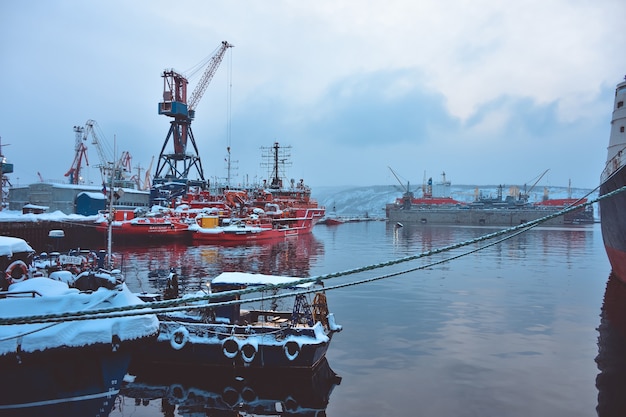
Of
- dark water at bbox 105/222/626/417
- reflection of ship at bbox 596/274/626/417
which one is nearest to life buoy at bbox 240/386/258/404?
dark water at bbox 105/222/626/417

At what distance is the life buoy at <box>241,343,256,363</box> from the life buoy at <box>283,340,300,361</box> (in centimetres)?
118

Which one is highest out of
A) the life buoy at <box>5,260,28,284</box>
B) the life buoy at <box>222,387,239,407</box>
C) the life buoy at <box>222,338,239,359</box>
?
the life buoy at <box>5,260,28,284</box>

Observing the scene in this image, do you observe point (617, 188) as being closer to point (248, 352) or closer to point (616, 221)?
point (616, 221)

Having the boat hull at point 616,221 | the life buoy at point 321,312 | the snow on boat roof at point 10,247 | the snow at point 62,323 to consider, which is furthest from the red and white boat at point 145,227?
the boat hull at point 616,221

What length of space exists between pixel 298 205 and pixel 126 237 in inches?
1439

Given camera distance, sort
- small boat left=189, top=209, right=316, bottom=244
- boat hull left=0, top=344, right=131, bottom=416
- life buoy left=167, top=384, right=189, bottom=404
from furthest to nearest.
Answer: small boat left=189, top=209, right=316, bottom=244, life buoy left=167, top=384, right=189, bottom=404, boat hull left=0, top=344, right=131, bottom=416

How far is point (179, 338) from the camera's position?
16922mm

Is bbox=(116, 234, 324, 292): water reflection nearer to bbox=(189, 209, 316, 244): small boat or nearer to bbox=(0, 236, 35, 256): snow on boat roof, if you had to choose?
bbox=(189, 209, 316, 244): small boat

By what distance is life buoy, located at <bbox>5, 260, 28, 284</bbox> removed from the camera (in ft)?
47.9

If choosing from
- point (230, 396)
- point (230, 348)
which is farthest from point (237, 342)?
point (230, 396)

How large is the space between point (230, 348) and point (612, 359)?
15.7 m

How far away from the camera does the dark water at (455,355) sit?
14586mm

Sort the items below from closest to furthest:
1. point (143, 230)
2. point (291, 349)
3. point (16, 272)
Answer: point (16, 272)
point (291, 349)
point (143, 230)

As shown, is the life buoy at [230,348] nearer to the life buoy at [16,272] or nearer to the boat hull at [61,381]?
the boat hull at [61,381]
